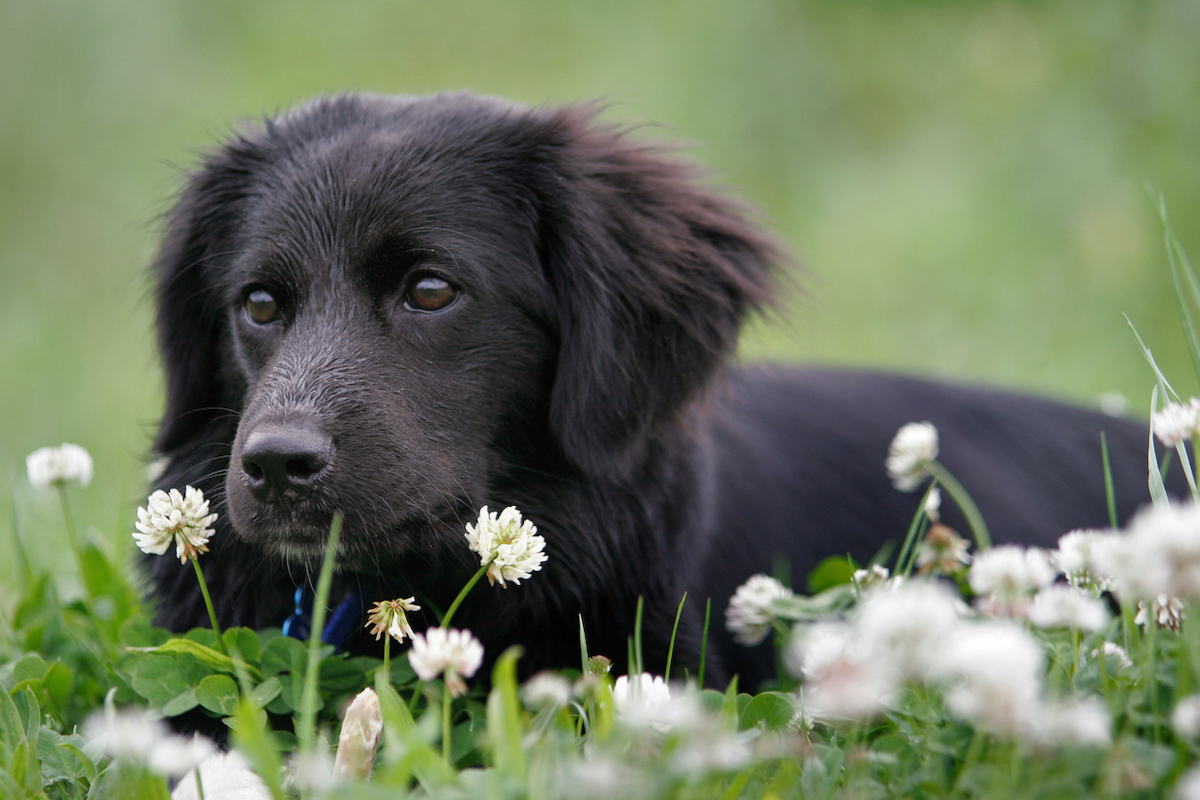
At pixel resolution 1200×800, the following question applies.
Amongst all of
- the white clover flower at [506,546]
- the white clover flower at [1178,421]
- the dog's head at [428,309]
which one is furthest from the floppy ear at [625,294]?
the white clover flower at [1178,421]

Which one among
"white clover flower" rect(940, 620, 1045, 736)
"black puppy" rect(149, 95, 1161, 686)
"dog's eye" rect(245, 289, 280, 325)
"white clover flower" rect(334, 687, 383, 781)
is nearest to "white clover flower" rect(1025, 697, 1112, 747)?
"white clover flower" rect(940, 620, 1045, 736)

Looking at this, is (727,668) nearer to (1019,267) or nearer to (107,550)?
(107,550)

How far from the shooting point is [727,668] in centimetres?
251

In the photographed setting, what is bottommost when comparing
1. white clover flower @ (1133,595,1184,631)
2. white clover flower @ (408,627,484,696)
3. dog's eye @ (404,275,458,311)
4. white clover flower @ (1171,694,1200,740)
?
white clover flower @ (1133,595,1184,631)

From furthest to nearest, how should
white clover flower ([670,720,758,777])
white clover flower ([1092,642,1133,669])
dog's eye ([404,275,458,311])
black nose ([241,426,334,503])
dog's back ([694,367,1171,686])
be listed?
dog's back ([694,367,1171,686]) < dog's eye ([404,275,458,311]) < black nose ([241,426,334,503]) < white clover flower ([1092,642,1133,669]) < white clover flower ([670,720,758,777])

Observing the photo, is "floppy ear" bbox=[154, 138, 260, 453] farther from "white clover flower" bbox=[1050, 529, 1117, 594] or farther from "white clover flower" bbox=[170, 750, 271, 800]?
"white clover flower" bbox=[1050, 529, 1117, 594]

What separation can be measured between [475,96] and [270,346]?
2.69ft

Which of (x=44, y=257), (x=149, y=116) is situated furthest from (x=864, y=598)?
(x=149, y=116)

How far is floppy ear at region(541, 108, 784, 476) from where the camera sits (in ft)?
7.40

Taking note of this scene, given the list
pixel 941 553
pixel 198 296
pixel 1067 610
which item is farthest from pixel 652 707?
pixel 198 296

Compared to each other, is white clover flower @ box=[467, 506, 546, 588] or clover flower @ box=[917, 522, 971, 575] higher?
white clover flower @ box=[467, 506, 546, 588]

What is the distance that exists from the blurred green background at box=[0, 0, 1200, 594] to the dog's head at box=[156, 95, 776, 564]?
3.53 m

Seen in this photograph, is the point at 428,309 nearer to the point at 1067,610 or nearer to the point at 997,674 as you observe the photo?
the point at 1067,610

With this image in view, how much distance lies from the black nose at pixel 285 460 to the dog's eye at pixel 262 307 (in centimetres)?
48
